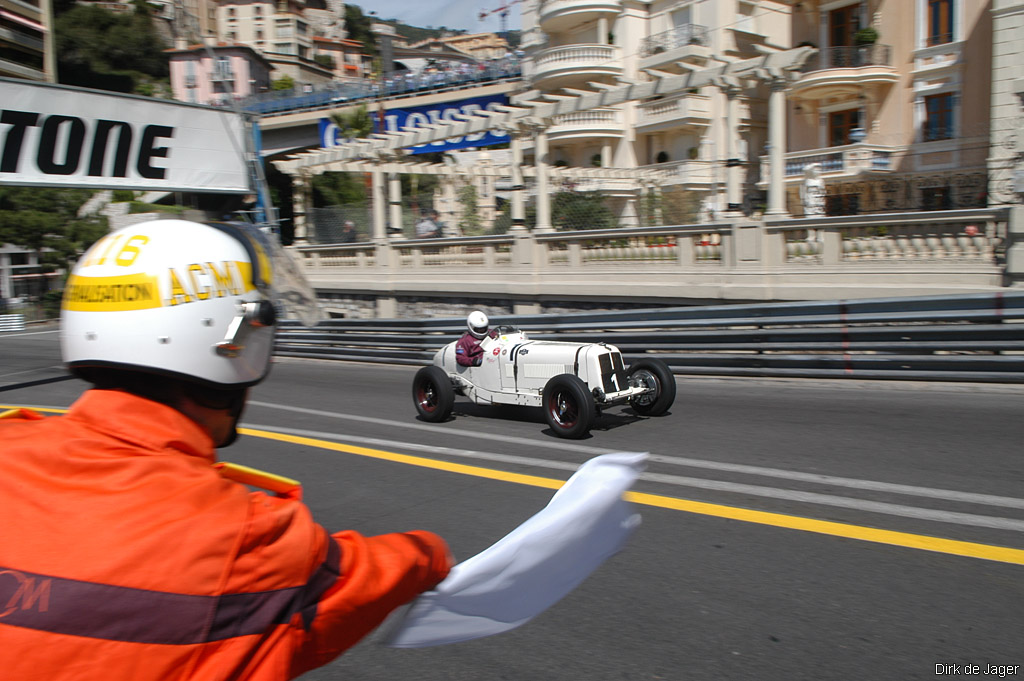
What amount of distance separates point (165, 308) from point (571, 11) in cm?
3853

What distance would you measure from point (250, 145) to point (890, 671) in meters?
14.7

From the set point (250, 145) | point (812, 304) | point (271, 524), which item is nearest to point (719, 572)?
point (271, 524)

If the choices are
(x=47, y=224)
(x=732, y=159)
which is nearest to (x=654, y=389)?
(x=732, y=159)

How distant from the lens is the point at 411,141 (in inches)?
686

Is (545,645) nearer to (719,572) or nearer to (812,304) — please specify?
(719,572)

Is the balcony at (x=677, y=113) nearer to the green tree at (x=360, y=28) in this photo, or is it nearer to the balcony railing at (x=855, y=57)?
the balcony railing at (x=855, y=57)

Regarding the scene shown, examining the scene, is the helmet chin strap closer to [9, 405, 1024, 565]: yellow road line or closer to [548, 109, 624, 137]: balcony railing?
[9, 405, 1024, 565]: yellow road line

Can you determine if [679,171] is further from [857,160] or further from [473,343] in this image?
[473,343]

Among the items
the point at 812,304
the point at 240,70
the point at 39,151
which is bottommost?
the point at 812,304

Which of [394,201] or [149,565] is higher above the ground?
[394,201]

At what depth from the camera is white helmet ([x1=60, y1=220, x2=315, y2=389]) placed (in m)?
1.47

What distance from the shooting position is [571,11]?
36.9m

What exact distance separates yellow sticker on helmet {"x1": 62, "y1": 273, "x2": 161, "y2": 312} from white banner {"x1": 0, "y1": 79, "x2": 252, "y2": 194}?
12.1 meters

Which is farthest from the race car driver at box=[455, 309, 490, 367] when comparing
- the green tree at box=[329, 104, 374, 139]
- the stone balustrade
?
the green tree at box=[329, 104, 374, 139]
